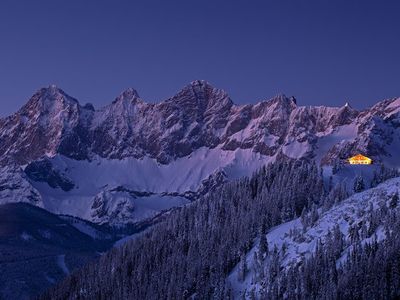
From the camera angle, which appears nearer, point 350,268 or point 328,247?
point 350,268

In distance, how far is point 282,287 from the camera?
197 metres

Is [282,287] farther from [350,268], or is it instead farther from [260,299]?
[350,268]

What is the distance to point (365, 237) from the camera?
196 meters

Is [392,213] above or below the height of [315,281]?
above

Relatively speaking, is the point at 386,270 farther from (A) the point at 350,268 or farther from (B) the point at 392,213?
(B) the point at 392,213

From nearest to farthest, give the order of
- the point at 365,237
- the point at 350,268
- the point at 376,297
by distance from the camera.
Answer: the point at 376,297, the point at 350,268, the point at 365,237

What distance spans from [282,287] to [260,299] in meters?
5.81

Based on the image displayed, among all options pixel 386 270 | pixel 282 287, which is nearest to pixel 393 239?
pixel 386 270

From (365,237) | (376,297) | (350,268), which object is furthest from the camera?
(365,237)

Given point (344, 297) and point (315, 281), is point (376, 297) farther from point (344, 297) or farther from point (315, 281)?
point (315, 281)

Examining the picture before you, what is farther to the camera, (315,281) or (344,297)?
(315,281)

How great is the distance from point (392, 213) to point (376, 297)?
28.7 m

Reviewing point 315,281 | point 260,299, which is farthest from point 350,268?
point 260,299

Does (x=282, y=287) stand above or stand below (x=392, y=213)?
below
